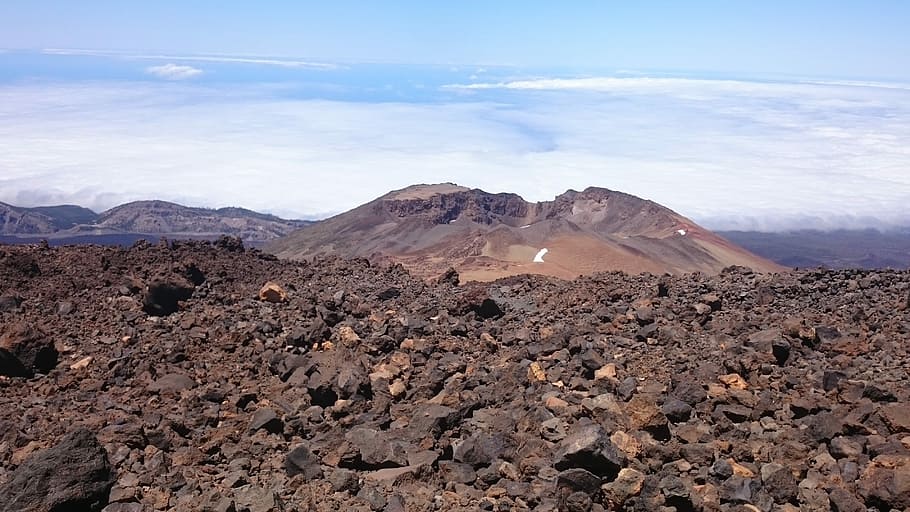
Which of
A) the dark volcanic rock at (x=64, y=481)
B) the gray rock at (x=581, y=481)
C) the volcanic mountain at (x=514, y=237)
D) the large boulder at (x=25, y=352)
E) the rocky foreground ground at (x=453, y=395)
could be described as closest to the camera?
the gray rock at (x=581, y=481)

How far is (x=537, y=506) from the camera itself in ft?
18.6

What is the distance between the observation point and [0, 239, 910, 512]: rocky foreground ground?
19.3ft

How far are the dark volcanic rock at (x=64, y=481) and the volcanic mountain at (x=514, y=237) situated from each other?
80.3 ft

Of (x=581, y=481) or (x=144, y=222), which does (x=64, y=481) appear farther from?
(x=144, y=222)

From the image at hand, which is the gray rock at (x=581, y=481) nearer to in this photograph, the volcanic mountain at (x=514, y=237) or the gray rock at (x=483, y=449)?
the gray rock at (x=483, y=449)

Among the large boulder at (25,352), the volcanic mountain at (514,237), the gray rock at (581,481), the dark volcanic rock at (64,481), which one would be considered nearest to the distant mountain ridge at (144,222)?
the volcanic mountain at (514,237)

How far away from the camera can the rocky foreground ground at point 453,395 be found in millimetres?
5887

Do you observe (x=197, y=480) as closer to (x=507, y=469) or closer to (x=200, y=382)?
(x=507, y=469)

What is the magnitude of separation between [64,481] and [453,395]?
3.81 metres

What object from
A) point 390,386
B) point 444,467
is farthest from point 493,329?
point 444,467

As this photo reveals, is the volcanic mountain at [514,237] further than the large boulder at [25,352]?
Yes

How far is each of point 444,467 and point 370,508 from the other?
2.91ft

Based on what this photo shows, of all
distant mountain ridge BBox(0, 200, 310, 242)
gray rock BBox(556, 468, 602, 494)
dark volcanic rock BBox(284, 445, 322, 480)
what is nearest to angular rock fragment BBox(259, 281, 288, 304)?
dark volcanic rock BBox(284, 445, 322, 480)

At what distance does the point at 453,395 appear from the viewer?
8.12 meters
